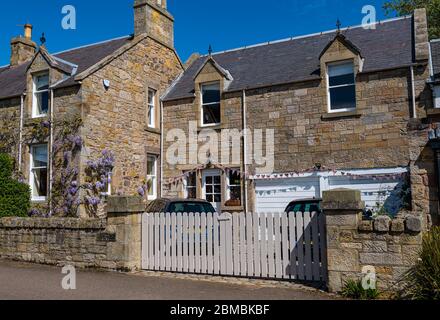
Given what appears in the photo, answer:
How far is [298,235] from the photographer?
304 inches

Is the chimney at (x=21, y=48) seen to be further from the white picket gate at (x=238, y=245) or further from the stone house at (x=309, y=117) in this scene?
the white picket gate at (x=238, y=245)

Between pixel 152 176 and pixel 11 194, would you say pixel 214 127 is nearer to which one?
pixel 152 176

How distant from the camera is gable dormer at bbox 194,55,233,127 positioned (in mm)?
17000

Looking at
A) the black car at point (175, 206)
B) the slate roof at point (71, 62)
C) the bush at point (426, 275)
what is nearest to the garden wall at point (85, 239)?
the black car at point (175, 206)

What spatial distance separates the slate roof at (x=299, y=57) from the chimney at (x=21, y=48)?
8762 millimetres

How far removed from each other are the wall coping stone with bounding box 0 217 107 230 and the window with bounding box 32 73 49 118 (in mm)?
6453

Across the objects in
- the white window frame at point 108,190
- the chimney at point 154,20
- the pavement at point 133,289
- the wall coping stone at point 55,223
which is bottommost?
the pavement at point 133,289

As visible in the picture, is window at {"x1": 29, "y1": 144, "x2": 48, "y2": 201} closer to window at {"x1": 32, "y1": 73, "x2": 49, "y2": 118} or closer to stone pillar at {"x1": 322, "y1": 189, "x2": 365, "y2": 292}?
window at {"x1": 32, "y1": 73, "x2": 49, "y2": 118}

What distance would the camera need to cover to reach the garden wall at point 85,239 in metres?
9.05

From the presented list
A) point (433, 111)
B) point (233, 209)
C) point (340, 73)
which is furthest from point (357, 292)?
point (340, 73)

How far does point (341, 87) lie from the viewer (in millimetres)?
14977

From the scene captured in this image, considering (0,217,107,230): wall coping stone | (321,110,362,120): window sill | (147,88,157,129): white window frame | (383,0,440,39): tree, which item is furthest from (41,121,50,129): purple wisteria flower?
(383,0,440,39): tree
